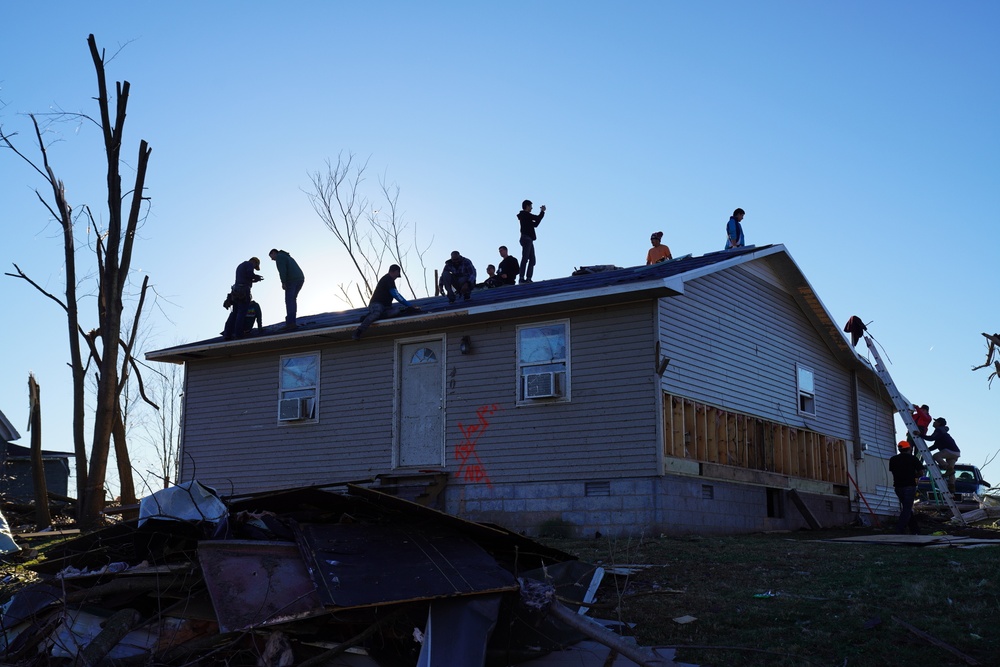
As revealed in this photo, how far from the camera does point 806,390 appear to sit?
66.3 feet

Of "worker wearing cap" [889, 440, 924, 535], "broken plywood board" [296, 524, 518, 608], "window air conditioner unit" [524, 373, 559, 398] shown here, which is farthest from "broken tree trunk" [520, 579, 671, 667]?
"worker wearing cap" [889, 440, 924, 535]

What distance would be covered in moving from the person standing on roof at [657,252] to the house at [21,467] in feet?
59.2

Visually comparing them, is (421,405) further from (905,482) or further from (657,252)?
(905,482)

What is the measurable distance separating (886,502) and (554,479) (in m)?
11.6

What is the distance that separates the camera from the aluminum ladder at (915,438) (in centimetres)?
1786

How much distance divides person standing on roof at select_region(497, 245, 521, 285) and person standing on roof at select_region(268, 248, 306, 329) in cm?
420

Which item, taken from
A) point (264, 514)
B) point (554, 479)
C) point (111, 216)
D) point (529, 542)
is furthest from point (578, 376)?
point (111, 216)

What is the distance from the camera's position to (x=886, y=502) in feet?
77.0

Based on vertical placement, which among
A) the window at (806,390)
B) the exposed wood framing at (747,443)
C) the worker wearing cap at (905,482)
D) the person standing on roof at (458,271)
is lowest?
the worker wearing cap at (905,482)

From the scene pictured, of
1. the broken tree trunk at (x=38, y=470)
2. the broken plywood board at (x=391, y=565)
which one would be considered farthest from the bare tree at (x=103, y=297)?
the broken plywood board at (x=391, y=565)

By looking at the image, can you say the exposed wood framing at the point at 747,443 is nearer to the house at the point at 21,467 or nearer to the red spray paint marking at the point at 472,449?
the red spray paint marking at the point at 472,449

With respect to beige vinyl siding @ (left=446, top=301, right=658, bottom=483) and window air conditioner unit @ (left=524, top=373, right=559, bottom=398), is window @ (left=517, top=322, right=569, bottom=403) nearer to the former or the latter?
window air conditioner unit @ (left=524, top=373, right=559, bottom=398)

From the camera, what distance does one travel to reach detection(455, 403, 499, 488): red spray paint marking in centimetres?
1628

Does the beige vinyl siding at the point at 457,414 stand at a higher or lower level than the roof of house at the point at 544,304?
lower
